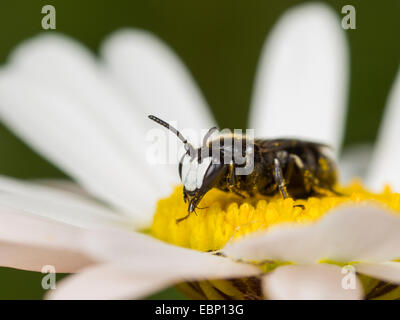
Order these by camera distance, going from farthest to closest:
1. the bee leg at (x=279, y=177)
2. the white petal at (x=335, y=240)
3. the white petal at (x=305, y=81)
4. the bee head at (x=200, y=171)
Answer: the white petal at (x=305, y=81), the bee leg at (x=279, y=177), the bee head at (x=200, y=171), the white petal at (x=335, y=240)

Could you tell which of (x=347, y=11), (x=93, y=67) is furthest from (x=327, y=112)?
(x=93, y=67)

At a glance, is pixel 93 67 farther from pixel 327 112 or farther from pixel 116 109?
pixel 327 112

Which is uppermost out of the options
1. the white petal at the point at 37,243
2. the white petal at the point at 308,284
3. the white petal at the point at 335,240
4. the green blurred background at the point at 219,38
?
the green blurred background at the point at 219,38

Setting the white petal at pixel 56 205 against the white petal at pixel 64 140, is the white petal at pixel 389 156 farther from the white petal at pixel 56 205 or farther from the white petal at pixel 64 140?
the white petal at pixel 56 205

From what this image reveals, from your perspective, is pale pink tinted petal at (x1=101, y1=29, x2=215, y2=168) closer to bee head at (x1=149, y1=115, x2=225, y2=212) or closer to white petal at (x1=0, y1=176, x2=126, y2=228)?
white petal at (x1=0, y1=176, x2=126, y2=228)

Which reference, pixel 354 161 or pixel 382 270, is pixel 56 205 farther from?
pixel 354 161

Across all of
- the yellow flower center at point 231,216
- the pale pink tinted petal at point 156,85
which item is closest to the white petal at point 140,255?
the yellow flower center at point 231,216

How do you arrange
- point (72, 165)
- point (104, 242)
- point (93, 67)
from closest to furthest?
point (104, 242) → point (72, 165) → point (93, 67)
